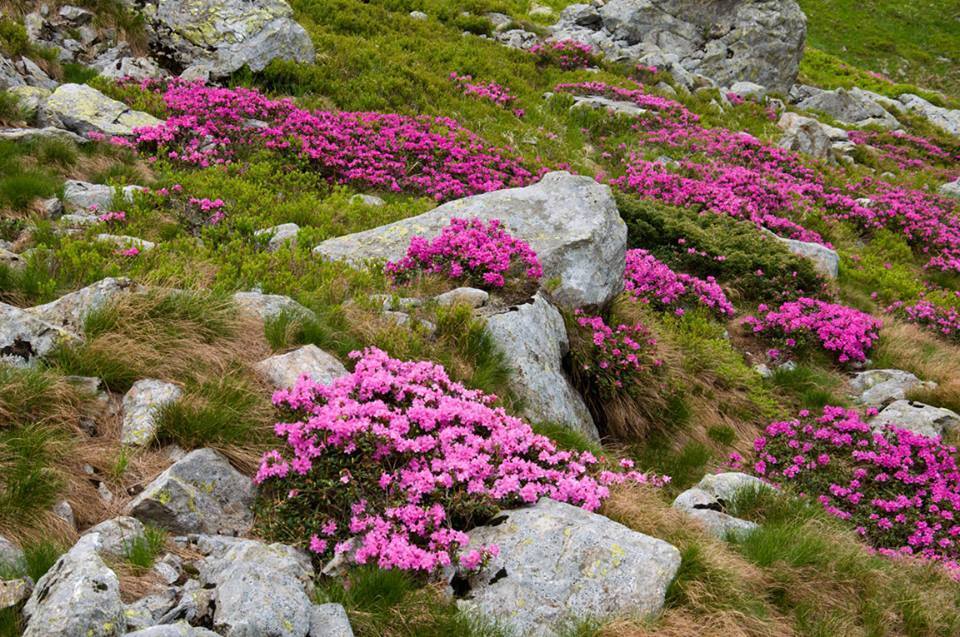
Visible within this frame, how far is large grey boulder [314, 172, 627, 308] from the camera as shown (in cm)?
925

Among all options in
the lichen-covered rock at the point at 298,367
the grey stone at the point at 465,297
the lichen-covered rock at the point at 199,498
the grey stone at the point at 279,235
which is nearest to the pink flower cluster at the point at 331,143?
the grey stone at the point at 279,235

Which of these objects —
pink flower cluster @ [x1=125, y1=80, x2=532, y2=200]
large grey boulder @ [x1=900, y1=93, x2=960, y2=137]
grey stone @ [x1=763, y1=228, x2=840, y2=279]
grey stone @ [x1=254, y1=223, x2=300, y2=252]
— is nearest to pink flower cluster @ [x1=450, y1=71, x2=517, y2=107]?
pink flower cluster @ [x1=125, y1=80, x2=532, y2=200]

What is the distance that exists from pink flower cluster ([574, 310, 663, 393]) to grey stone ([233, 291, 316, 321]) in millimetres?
3669

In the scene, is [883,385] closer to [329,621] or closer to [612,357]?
[612,357]

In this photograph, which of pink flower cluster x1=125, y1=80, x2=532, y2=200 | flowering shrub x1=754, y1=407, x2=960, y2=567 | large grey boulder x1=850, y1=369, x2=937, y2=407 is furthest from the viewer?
pink flower cluster x1=125, y1=80, x2=532, y2=200

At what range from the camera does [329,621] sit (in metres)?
3.56

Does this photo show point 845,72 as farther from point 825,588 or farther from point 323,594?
point 323,594

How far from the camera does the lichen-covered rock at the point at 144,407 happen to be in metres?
4.83

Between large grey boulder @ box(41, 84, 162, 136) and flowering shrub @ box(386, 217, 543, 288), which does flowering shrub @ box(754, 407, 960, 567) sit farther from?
large grey boulder @ box(41, 84, 162, 136)

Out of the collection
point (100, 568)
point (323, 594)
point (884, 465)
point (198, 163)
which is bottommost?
point (884, 465)

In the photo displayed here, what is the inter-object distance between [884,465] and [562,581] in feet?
22.2

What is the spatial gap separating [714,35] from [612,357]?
2797 cm

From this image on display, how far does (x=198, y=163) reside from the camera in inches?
477

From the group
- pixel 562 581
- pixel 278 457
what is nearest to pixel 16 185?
pixel 278 457
